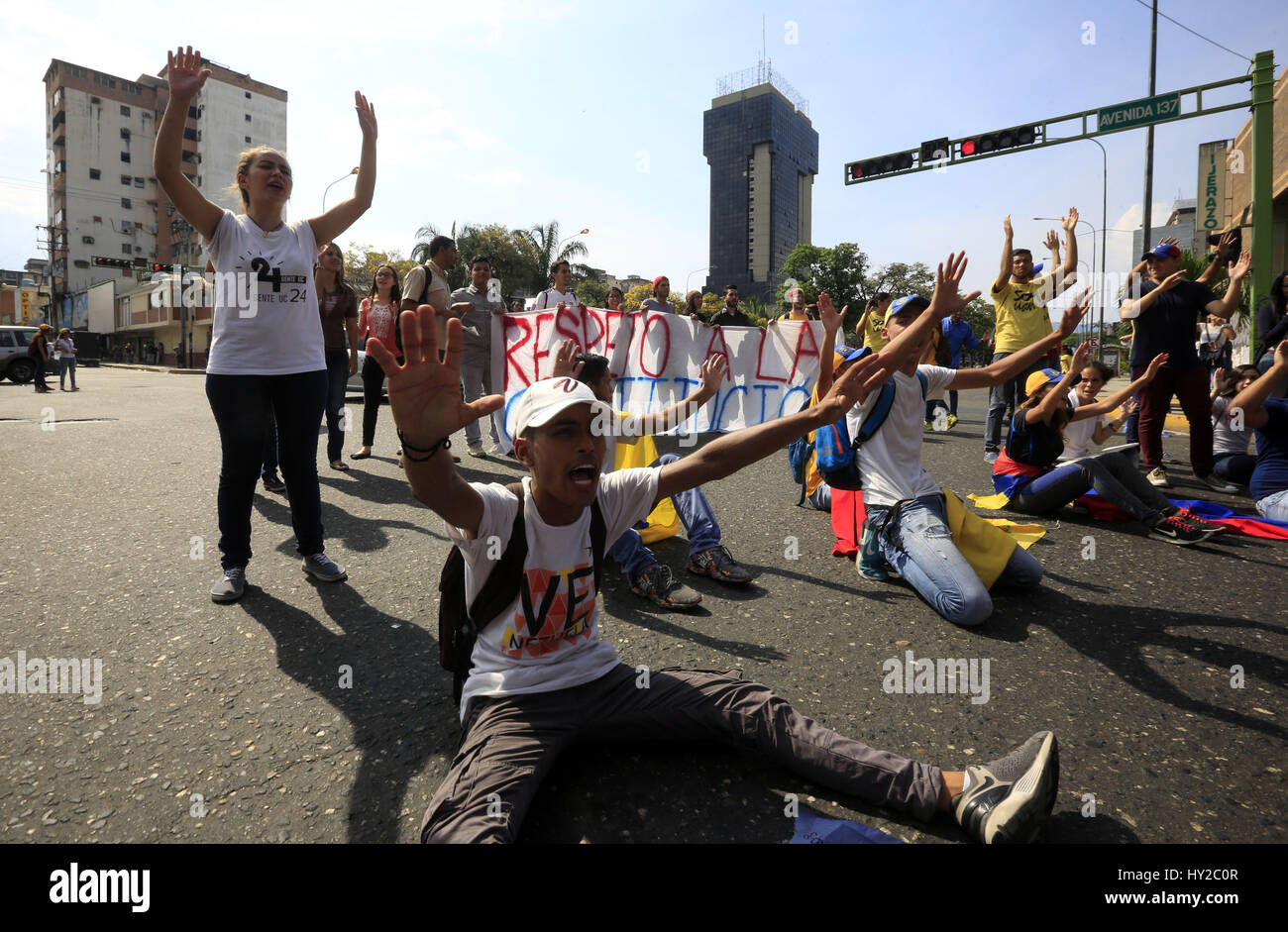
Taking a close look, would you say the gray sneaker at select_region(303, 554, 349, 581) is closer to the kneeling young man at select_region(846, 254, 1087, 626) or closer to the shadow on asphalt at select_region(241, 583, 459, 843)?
the shadow on asphalt at select_region(241, 583, 459, 843)

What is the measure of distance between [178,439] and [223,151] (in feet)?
248

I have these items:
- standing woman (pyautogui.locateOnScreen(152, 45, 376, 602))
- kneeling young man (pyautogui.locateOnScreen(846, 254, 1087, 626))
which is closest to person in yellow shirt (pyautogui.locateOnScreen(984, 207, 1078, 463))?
kneeling young man (pyautogui.locateOnScreen(846, 254, 1087, 626))

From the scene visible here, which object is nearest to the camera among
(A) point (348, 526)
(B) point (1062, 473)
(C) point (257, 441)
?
(C) point (257, 441)

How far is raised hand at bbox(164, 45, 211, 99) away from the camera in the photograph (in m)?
3.07

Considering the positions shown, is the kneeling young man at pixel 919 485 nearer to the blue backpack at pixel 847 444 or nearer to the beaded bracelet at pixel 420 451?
the blue backpack at pixel 847 444

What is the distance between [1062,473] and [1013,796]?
13.1ft

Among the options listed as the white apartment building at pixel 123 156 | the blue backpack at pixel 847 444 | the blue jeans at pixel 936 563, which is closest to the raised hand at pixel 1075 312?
the blue backpack at pixel 847 444

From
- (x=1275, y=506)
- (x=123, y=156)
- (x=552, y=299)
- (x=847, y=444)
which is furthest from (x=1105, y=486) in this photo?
(x=123, y=156)

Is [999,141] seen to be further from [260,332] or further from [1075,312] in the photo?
[260,332]

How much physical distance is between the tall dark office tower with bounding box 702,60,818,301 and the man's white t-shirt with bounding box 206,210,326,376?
98.7 metres

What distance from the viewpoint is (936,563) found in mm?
3469

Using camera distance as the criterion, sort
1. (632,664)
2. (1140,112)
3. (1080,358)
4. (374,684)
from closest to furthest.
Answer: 1. (374,684)
2. (632,664)
3. (1080,358)
4. (1140,112)
